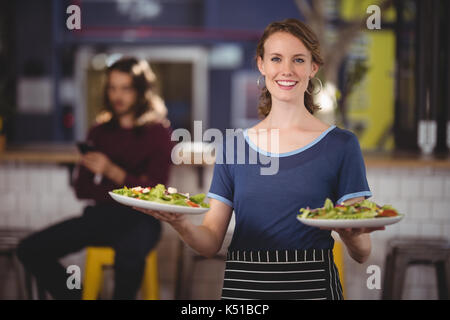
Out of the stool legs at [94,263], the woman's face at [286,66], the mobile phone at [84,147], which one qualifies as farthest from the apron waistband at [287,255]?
the mobile phone at [84,147]

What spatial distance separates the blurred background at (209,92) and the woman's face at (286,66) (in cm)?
136

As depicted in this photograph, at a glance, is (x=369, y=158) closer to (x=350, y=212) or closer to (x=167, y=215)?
(x=350, y=212)

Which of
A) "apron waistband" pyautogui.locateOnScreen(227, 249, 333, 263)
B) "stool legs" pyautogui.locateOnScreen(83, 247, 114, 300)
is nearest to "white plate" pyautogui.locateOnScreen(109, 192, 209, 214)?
"apron waistband" pyautogui.locateOnScreen(227, 249, 333, 263)

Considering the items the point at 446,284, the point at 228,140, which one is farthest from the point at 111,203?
the point at 446,284

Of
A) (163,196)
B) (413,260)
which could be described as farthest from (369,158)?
(163,196)

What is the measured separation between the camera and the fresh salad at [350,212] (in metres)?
1.17

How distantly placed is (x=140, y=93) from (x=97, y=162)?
410 mm

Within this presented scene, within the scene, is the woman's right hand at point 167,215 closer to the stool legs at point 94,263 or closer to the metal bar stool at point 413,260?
the stool legs at point 94,263

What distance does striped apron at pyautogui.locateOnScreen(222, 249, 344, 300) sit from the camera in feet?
4.27

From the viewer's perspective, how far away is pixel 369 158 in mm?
2787

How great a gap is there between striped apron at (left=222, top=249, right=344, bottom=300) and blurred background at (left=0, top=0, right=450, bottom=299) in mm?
1249

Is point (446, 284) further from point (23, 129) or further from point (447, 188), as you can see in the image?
point (23, 129)

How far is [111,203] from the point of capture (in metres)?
2.32

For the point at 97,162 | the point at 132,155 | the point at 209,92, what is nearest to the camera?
the point at 97,162
